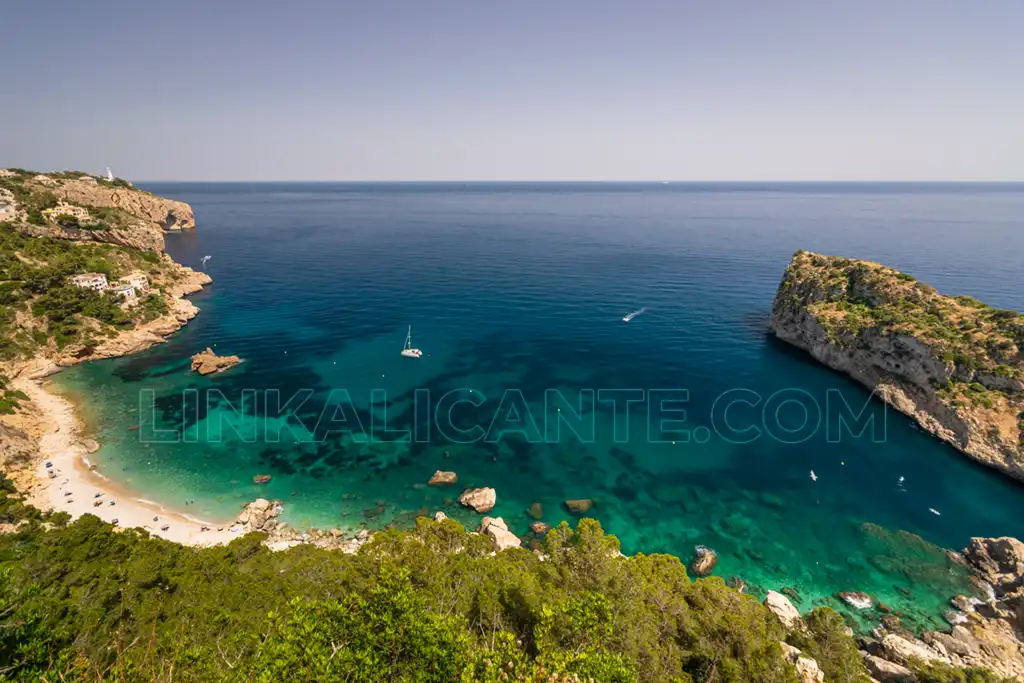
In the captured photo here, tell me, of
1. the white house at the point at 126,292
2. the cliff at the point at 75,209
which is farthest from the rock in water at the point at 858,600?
the cliff at the point at 75,209

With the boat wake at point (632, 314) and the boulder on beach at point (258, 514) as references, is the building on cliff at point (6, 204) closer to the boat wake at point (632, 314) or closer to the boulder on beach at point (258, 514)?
the boulder on beach at point (258, 514)

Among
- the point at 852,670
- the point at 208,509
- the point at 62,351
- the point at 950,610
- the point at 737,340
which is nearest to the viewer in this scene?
the point at 852,670

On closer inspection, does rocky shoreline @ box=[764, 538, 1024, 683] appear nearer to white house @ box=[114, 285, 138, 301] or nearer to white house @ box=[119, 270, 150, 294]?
white house @ box=[114, 285, 138, 301]

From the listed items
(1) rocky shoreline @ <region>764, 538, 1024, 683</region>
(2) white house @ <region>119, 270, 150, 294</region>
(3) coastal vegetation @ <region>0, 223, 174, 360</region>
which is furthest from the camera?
(2) white house @ <region>119, 270, 150, 294</region>

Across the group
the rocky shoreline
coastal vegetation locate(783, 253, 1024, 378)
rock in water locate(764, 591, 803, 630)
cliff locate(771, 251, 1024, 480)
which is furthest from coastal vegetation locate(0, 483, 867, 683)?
coastal vegetation locate(783, 253, 1024, 378)

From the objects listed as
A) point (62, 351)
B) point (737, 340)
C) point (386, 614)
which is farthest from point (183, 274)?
point (737, 340)

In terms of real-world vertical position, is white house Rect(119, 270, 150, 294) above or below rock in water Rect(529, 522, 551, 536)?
above

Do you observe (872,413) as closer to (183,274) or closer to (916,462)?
(916,462)
